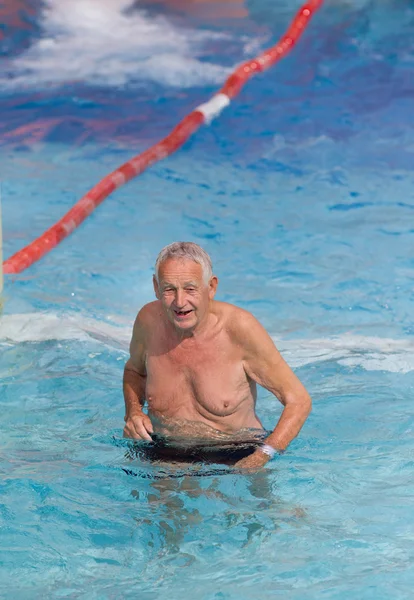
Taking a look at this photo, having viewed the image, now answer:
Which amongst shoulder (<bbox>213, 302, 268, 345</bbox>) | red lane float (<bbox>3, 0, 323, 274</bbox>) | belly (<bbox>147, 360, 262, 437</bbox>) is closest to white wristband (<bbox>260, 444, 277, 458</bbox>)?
belly (<bbox>147, 360, 262, 437</bbox>)

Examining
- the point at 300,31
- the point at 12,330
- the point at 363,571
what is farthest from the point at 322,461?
the point at 300,31

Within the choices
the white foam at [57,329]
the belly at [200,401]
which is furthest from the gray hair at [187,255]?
the white foam at [57,329]

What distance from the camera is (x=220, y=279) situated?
7828 mm

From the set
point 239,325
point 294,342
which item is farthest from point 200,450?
point 294,342

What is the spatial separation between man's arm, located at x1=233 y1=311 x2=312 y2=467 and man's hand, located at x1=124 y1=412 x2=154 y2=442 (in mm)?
396

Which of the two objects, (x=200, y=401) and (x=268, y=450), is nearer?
(x=268, y=450)

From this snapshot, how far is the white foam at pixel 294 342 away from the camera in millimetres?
6117

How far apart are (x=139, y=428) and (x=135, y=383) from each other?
38cm

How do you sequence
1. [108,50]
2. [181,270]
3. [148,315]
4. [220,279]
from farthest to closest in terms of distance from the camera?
1. [108,50]
2. [220,279]
3. [148,315]
4. [181,270]

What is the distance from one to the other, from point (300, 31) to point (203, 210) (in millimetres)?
4318

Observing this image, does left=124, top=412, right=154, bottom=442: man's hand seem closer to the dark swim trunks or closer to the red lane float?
the dark swim trunks

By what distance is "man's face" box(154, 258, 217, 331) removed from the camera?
385cm

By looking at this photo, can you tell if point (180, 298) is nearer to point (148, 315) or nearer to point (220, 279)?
point (148, 315)

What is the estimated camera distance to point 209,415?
13.5 feet
